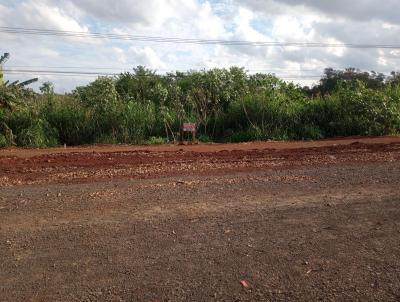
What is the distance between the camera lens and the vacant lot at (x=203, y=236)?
4.34 metres

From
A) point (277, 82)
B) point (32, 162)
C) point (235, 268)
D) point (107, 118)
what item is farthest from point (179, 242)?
point (277, 82)

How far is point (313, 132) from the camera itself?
21672mm

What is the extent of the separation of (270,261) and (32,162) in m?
9.56

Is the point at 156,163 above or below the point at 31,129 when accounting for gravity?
below

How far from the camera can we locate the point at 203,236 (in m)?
5.61

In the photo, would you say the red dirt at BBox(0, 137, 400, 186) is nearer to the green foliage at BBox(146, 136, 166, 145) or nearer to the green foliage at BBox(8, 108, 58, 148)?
the green foliage at BBox(146, 136, 166, 145)

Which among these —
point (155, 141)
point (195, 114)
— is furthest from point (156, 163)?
point (195, 114)

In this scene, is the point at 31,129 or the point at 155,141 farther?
the point at 155,141

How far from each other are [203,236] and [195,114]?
55.7ft

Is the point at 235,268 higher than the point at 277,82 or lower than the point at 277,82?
lower

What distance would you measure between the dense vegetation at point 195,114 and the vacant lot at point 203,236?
34.8ft

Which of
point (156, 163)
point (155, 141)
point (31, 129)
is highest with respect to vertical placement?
point (31, 129)

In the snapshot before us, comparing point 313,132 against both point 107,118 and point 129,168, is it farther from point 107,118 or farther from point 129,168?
point 129,168

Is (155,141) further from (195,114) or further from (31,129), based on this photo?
(31,129)
